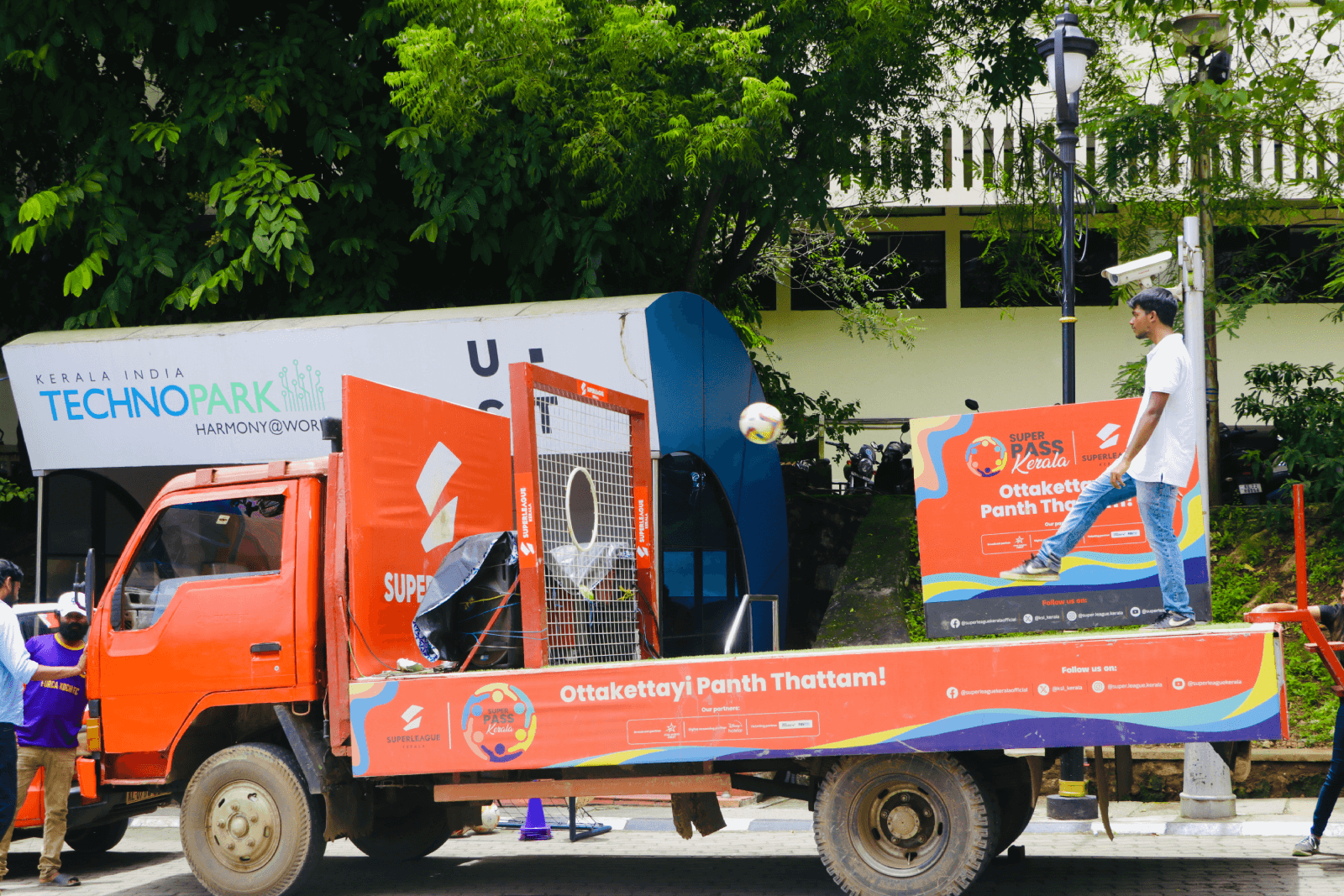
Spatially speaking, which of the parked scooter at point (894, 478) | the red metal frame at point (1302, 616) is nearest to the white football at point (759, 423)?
the red metal frame at point (1302, 616)

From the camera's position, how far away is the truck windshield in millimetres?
6777

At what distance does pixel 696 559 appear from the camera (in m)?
11.1

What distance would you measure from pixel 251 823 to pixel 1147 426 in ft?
16.3

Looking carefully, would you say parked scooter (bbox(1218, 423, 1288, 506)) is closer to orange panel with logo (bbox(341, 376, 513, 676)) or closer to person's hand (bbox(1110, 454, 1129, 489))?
person's hand (bbox(1110, 454, 1129, 489))

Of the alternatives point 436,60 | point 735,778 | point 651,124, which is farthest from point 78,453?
point 735,778

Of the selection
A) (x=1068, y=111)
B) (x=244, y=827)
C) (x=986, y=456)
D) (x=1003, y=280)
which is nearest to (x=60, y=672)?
(x=244, y=827)

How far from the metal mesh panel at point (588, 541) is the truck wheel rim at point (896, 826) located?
5.45 feet

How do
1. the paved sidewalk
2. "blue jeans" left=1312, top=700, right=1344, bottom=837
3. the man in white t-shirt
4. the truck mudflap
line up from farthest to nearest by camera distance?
the paved sidewalk
"blue jeans" left=1312, top=700, right=1344, bottom=837
the man in white t-shirt
the truck mudflap

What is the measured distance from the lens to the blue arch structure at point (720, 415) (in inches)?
387

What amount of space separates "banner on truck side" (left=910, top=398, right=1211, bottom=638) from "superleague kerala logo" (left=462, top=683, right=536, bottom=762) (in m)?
4.52

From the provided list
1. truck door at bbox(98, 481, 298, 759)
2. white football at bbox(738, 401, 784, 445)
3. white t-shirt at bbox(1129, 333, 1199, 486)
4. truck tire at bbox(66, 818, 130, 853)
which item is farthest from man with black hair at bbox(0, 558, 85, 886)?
white t-shirt at bbox(1129, 333, 1199, 486)

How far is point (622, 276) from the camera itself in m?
13.1

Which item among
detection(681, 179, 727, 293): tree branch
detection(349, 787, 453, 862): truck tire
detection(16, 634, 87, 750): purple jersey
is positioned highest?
detection(681, 179, 727, 293): tree branch

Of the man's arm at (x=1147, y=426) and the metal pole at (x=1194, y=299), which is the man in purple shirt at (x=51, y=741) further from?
the metal pole at (x=1194, y=299)
